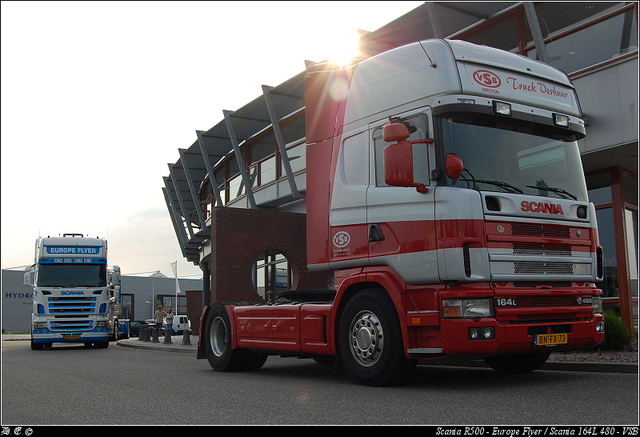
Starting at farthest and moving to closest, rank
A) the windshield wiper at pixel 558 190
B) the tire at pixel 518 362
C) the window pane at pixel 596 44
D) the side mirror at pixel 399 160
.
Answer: the window pane at pixel 596 44 → the tire at pixel 518 362 → the windshield wiper at pixel 558 190 → the side mirror at pixel 399 160

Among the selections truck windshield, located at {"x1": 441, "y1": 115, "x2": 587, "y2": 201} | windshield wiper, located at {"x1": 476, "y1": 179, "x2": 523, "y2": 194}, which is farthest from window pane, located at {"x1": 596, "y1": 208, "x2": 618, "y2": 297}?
windshield wiper, located at {"x1": 476, "y1": 179, "x2": 523, "y2": 194}

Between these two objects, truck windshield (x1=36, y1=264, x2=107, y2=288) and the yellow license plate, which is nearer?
the yellow license plate

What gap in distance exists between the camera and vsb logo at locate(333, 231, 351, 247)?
7824 mm

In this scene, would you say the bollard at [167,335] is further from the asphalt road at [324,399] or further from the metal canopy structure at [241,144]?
the asphalt road at [324,399]

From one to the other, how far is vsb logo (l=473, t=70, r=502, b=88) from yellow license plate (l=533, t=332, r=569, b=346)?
2.80 m

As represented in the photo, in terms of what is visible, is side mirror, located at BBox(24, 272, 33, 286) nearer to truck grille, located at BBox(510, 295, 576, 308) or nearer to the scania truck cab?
the scania truck cab

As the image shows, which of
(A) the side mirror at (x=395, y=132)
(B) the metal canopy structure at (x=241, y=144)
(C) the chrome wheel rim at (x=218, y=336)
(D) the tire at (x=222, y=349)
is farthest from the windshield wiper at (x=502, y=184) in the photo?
(B) the metal canopy structure at (x=241, y=144)

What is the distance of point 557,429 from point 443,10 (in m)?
10.8

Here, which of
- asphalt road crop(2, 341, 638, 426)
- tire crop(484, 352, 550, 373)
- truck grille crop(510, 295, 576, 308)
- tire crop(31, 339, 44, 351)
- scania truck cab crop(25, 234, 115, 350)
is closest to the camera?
asphalt road crop(2, 341, 638, 426)

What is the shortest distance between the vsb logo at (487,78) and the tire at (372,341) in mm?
2607

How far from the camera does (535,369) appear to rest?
8.70 m

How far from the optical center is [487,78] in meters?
7.30

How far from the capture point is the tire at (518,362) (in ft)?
27.5

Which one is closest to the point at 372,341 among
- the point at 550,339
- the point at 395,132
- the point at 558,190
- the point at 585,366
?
the point at 550,339
